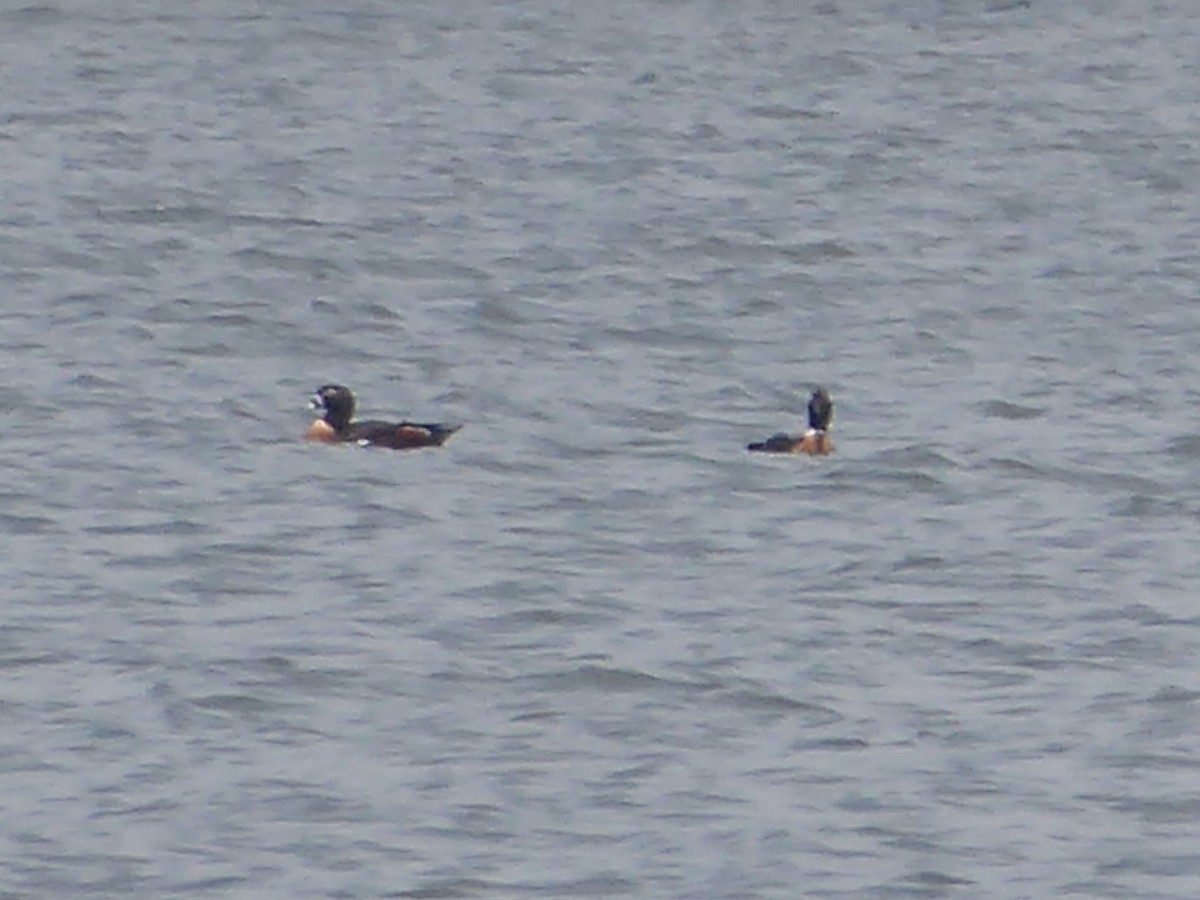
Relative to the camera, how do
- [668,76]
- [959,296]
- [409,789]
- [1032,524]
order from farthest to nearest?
[668,76] → [959,296] → [1032,524] → [409,789]

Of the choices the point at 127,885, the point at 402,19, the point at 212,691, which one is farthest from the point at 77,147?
the point at 127,885

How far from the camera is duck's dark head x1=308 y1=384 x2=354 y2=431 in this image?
19516 mm

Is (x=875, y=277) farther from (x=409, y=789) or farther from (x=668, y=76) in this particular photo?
(x=409, y=789)

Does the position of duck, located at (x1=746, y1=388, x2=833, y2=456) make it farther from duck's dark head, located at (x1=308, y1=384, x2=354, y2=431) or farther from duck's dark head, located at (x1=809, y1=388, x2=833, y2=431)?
duck's dark head, located at (x1=308, y1=384, x2=354, y2=431)

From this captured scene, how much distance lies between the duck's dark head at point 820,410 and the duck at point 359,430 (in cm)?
193

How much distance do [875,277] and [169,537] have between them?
8.36 m

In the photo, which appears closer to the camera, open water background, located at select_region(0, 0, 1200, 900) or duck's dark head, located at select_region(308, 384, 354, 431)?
open water background, located at select_region(0, 0, 1200, 900)

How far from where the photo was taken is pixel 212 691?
1477 cm

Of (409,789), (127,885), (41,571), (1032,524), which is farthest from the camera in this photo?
(1032,524)

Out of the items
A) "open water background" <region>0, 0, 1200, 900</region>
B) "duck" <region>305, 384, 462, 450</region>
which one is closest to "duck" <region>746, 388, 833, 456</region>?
"open water background" <region>0, 0, 1200, 900</region>

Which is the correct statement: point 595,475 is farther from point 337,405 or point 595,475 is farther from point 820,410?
point 337,405

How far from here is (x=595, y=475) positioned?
19.2m

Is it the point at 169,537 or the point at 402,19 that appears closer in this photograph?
the point at 169,537

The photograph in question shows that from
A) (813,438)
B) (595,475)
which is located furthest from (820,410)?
(595,475)
